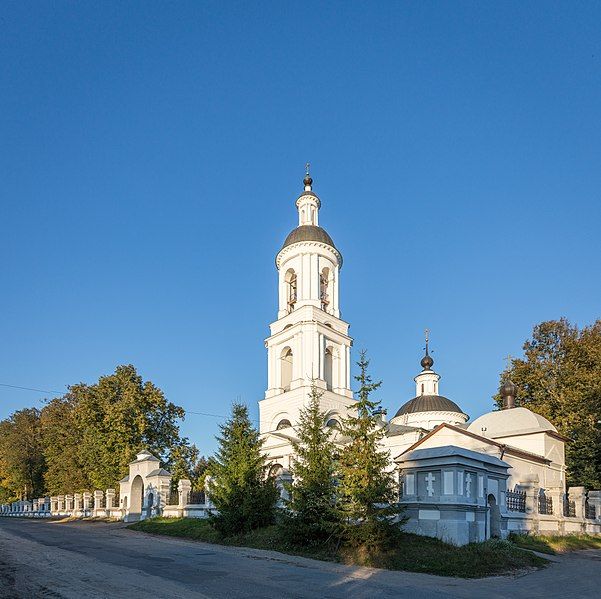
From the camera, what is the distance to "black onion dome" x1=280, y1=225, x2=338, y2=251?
39.3m

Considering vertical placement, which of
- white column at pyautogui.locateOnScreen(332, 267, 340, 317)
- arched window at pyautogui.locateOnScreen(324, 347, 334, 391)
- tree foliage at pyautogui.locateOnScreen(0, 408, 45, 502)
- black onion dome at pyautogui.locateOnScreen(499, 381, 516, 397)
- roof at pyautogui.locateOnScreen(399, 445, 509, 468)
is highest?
white column at pyautogui.locateOnScreen(332, 267, 340, 317)

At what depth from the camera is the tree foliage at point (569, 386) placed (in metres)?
33.0

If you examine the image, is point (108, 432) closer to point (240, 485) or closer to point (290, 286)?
point (290, 286)

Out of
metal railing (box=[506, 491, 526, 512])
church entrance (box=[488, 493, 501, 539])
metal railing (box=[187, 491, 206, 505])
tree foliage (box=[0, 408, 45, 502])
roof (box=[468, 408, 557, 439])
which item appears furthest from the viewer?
tree foliage (box=[0, 408, 45, 502])

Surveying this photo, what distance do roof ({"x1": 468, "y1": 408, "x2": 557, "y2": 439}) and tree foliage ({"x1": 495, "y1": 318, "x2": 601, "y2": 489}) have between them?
346 centimetres

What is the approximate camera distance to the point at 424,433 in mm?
36062

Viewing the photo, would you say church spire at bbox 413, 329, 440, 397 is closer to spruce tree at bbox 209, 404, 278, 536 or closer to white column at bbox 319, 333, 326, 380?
white column at bbox 319, 333, 326, 380

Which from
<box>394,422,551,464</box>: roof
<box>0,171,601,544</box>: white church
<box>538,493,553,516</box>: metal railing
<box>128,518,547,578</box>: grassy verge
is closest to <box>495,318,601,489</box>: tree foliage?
<box>0,171,601,544</box>: white church

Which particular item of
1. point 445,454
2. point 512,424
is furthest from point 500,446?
point 445,454

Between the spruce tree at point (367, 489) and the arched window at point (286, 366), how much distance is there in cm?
2298

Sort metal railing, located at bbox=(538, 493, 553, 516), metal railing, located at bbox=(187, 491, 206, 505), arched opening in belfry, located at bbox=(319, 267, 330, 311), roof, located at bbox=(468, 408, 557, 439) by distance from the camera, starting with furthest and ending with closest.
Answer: arched opening in belfry, located at bbox=(319, 267, 330, 311) < roof, located at bbox=(468, 408, 557, 439) < metal railing, located at bbox=(187, 491, 206, 505) < metal railing, located at bbox=(538, 493, 553, 516)

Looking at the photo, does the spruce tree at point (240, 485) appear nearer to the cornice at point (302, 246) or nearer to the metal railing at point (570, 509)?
the metal railing at point (570, 509)

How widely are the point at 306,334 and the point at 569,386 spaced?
→ 1619 centimetres

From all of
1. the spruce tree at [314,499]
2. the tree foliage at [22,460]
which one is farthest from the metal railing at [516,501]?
the tree foliage at [22,460]
